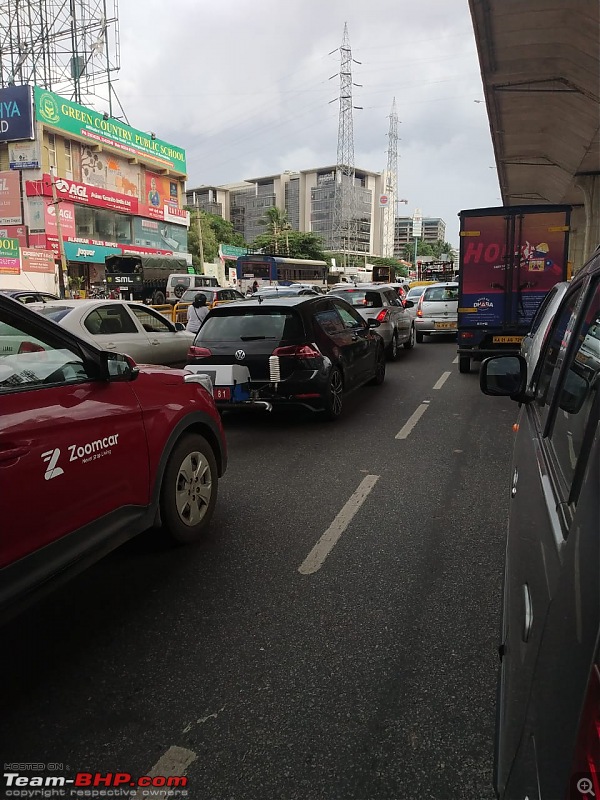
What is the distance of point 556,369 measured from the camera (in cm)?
247

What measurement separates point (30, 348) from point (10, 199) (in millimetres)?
49757

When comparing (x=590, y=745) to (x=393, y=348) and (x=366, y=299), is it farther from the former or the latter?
(x=366, y=299)

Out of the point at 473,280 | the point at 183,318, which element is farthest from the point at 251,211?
the point at 473,280

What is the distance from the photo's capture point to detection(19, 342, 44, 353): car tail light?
9.92ft

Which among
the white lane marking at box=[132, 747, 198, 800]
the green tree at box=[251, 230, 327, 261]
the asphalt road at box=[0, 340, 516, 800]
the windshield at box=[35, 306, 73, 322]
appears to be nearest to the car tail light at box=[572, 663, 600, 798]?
the asphalt road at box=[0, 340, 516, 800]

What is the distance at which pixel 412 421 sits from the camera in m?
7.79

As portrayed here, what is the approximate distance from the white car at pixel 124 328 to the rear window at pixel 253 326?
6.24 feet

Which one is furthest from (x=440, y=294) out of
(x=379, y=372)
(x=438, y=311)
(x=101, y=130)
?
(x=101, y=130)

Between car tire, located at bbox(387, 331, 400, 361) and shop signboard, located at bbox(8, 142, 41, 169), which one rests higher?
shop signboard, located at bbox(8, 142, 41, 169)

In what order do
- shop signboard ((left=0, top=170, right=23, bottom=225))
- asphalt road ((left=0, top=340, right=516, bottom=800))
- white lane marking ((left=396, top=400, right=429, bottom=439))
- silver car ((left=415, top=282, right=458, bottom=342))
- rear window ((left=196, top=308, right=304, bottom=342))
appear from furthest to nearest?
shop signboard ((left=0, top=170, right=23, bottom=225)), silver car ((left=415, top=282, right=458, bottom=342)), rear window ((left=196, top=308, right=304, bottom=342)), white lane marking ((left=396, top=400, right=429, bottom=439)), asphalt road ((left=0, top=340, right=516, bottom=800))

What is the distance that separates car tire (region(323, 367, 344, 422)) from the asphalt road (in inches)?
92.2

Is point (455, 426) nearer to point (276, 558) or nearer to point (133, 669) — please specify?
point (276, 558)

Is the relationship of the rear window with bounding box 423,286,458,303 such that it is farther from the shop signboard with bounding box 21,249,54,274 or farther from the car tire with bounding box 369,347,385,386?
the shop signboard with bounding box 21,249,54,274

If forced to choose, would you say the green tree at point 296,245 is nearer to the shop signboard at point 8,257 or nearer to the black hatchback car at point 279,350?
the shop signboard at point 8,257
